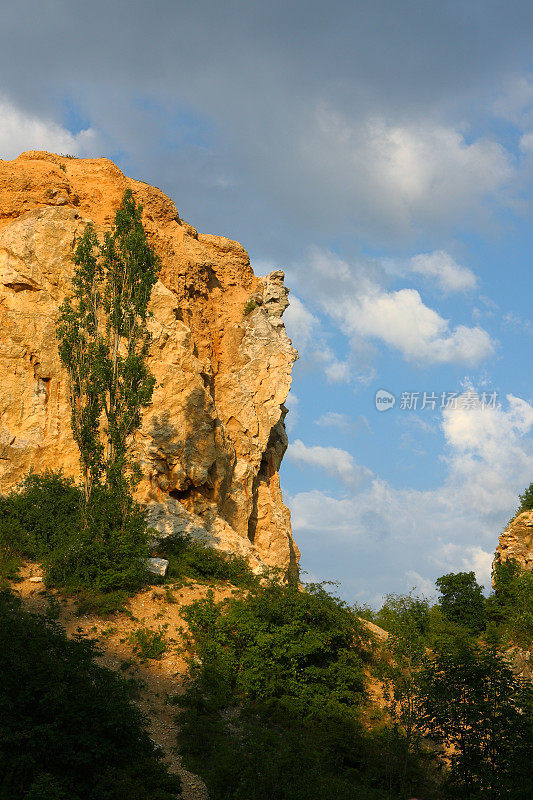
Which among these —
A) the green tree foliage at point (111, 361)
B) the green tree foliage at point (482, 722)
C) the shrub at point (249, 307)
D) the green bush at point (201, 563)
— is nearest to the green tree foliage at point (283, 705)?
the green bush at point (201, 563)

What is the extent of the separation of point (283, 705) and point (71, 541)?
7.41 m

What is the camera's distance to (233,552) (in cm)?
2148

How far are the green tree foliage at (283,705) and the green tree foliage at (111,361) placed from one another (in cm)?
467

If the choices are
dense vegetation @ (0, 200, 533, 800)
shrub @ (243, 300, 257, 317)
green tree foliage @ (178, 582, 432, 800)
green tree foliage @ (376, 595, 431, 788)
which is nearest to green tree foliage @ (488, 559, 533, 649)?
dense vegetation @ (0, 200, 533, 800)

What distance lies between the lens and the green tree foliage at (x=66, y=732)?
8364mm

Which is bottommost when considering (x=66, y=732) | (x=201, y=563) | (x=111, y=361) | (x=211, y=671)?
(x=66, y=732)

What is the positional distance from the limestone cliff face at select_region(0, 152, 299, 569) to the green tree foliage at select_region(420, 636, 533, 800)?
38.4 feet

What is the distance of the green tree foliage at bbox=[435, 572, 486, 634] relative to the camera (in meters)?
27.1

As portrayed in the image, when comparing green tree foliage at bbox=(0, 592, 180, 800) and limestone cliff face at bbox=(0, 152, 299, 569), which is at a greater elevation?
limestone cliff face at bbox=(0, 152, 299, 569)

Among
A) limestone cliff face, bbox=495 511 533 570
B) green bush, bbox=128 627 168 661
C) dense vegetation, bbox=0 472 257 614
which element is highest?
limestone cliff face, bbox=495 511 533 570

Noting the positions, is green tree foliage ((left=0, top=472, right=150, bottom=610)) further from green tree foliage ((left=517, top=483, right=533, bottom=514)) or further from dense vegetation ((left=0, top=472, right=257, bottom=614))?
green tree foliage ((left=517, top=483, right=533, bottom=514))

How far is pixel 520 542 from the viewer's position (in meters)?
32.0

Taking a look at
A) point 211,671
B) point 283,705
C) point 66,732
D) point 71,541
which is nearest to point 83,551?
Result: point 71,541

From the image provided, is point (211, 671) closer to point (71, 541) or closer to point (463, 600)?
point (71, 541)
